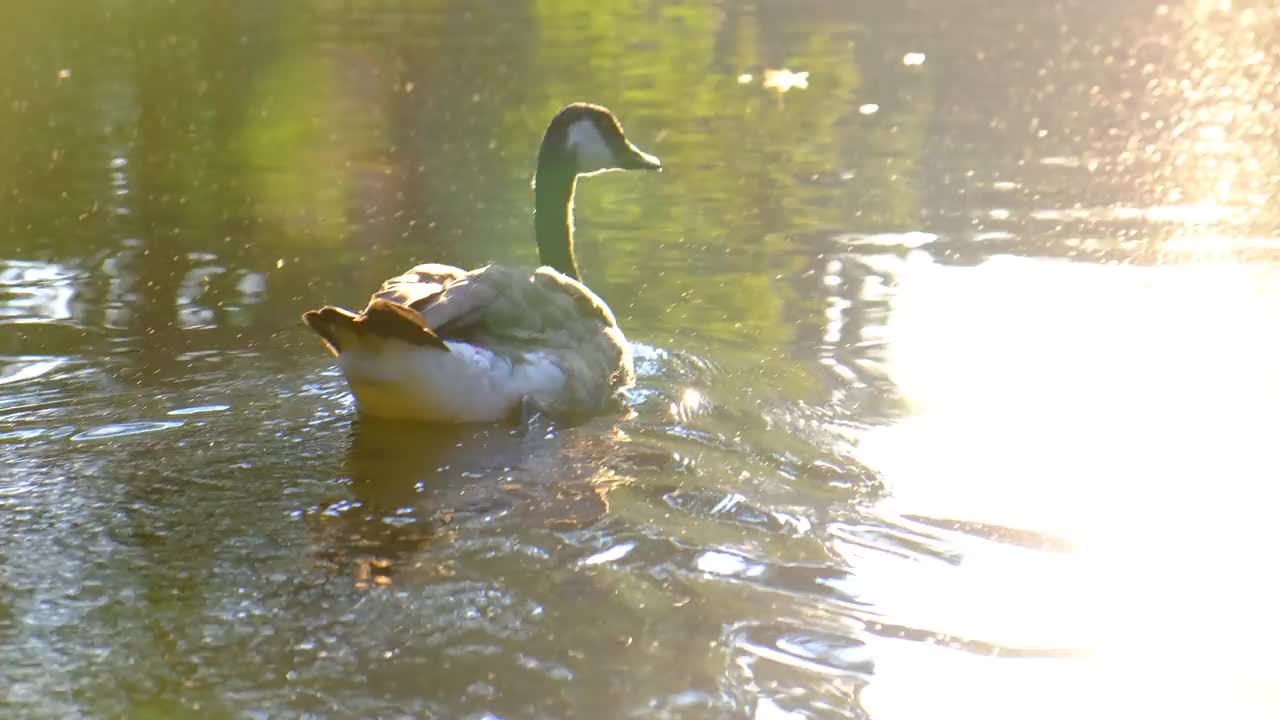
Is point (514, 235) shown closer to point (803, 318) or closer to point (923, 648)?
point (803, 318)

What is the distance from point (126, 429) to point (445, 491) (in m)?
1.57

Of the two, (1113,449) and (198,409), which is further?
(198,409)

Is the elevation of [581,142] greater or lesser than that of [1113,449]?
greater

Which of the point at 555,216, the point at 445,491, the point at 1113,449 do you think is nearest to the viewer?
the point at 445,491

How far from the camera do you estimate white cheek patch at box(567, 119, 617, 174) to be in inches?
332

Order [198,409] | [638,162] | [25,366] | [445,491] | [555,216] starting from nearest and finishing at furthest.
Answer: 1. [445,491]
2. [198,409]
3. [25,366]
4. [555,216]
5. [638,162]

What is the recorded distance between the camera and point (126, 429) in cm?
645

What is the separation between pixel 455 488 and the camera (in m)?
5.86

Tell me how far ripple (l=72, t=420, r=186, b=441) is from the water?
0.14 feet

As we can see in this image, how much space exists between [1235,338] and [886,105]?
8.36 meters

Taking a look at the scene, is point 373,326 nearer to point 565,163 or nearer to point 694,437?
point 694,437

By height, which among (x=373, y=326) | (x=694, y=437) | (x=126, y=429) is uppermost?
(x=373, y=326)

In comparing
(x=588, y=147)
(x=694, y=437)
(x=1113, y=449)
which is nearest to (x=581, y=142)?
(x=588, y=147)

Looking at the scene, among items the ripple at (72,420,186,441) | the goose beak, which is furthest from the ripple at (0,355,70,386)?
the goose beak
